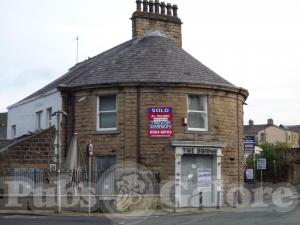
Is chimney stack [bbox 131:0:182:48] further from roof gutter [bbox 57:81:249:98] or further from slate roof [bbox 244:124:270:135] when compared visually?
slate roof [bbox 244:124:270:135]

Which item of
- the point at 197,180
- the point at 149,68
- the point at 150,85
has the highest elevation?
the point at 149,68

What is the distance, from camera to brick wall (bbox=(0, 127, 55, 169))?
2672cm

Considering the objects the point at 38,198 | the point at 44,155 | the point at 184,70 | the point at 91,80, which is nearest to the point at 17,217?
the point at 38,198

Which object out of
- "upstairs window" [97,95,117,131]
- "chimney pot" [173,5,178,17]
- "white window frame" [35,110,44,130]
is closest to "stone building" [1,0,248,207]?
"upstairs window" [97,95,117,131]

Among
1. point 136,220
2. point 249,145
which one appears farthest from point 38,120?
point 136,220

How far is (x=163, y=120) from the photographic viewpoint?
26.6 m

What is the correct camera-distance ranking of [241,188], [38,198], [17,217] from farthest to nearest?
[241,188] → [38,198] → [17,217]

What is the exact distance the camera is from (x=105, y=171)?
25.2 meters

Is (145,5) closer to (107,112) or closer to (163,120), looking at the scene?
(107,112)

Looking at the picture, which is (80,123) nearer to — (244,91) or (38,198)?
(38,198)

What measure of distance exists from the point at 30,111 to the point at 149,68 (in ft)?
29.6

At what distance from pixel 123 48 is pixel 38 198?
10560mm

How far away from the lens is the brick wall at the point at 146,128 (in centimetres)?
2641

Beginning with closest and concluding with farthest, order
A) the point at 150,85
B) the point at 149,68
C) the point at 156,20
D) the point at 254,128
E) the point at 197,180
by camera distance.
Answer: the point at 150,85 < the point at 197,180 < the point at 149,68 < the point at 156,20 < the point at 254,128
